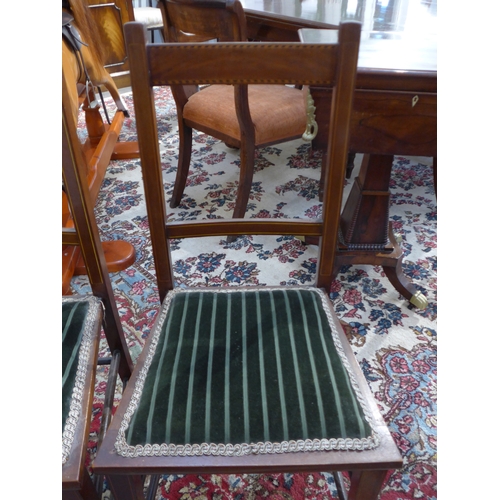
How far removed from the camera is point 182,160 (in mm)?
2031

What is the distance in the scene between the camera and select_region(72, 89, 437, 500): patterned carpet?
1050 millimetres

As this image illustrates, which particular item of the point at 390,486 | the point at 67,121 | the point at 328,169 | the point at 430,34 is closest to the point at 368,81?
the point at 328,169

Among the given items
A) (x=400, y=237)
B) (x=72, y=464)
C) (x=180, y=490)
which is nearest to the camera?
(x=72, y=464)

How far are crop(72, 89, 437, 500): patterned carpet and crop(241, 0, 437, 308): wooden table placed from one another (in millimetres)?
165

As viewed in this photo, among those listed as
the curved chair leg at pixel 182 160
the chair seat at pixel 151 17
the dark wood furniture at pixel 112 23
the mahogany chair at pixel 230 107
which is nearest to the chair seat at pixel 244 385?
the mahogany chair at pixel 230 107

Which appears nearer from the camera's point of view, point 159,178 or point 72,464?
point 72,464

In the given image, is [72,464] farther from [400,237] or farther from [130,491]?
[400,237]

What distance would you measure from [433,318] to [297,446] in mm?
1070

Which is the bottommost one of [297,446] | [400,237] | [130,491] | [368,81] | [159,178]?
[400,237]

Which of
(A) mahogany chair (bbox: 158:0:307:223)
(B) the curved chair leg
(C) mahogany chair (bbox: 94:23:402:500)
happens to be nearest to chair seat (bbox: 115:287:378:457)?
(C) mahogany chair (bbox: 94:23:402:500)

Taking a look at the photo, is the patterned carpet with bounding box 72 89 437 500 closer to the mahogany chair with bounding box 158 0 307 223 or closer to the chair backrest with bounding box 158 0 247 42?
the mahogany chair with bounding box 158 0 307 223

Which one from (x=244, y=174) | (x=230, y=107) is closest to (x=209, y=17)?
(x=230, y=107)

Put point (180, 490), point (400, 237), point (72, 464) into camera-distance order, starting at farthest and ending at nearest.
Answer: point (400, 237), point (180, 490), point (72, 464)

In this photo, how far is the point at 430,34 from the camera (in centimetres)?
142
